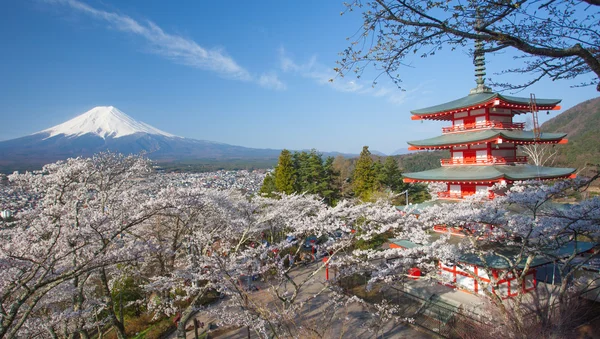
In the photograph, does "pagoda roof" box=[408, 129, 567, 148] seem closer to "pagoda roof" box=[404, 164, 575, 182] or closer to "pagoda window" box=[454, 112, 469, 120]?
"pagoda window" box=[454, 112, 469, 120]

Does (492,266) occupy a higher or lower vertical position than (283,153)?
lower

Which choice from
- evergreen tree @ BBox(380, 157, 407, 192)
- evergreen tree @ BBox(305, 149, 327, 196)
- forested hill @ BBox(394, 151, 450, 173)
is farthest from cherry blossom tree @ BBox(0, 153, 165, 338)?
forested hill @ BBox(394, 151, 450, 173)

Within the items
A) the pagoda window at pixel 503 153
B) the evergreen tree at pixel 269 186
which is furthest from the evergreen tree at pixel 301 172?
the pagoda window at pixel 503 153

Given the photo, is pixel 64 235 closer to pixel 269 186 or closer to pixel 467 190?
pixel 467 190

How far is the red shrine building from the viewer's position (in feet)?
31.2

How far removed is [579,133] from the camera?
37.8 m

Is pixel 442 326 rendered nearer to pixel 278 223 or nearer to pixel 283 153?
pixel 278 223

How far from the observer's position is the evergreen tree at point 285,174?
22.5 m

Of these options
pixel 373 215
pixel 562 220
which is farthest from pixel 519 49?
pixel 562 220

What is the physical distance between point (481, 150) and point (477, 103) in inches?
67.4

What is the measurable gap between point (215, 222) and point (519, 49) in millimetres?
8331

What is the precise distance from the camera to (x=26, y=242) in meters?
4.90

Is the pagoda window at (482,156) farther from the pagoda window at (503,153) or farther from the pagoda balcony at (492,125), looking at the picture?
the pagoda balcony at (492,125)

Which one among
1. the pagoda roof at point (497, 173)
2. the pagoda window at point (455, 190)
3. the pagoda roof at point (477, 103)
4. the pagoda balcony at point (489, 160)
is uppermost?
the pagoda roof at point (477, 103)
